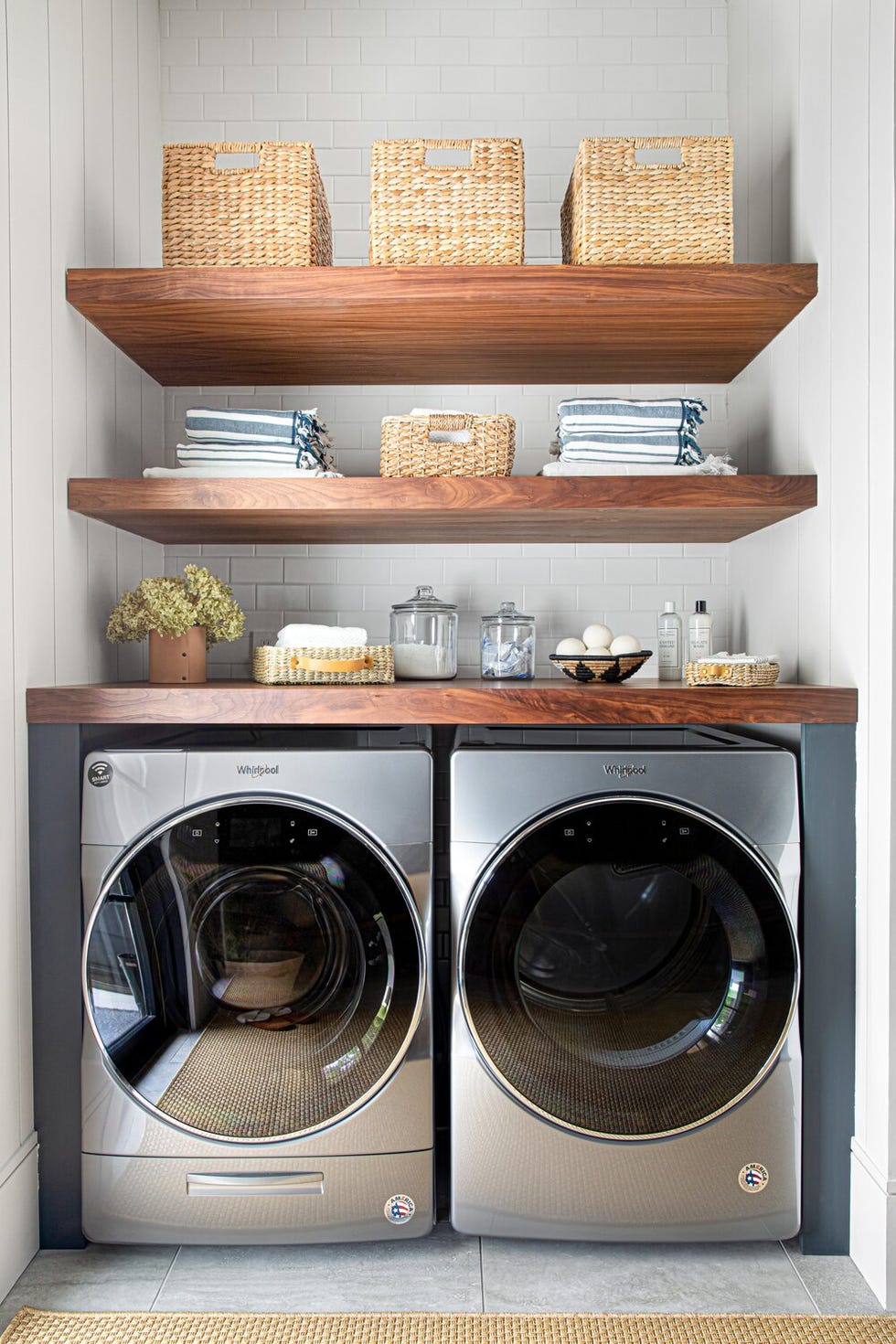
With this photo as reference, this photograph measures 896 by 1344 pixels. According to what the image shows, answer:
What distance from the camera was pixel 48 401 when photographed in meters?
1.66

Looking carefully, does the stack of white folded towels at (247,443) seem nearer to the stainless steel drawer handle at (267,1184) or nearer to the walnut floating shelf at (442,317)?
the walnut floating shelf at (442,317)

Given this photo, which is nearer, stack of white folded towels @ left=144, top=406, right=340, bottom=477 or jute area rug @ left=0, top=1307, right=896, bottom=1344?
jute area rug @ left=0, top=1307, right=896, bottom=1344

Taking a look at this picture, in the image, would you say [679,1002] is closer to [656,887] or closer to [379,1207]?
[656,887]

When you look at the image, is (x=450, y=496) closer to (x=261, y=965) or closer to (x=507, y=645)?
(x=507, y=645)

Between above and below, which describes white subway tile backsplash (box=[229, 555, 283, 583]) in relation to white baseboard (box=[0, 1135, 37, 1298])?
above

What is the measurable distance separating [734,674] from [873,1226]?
95cm

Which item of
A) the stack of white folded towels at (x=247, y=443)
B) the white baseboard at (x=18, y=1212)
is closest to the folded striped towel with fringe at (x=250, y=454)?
the stack of white folded towels at (x=247, y=443)

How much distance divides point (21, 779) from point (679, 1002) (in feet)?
4.00

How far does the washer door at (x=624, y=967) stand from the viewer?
152 centimetres

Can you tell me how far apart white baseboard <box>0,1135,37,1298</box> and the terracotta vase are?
877mm

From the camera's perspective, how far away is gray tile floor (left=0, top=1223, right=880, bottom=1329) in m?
1.45

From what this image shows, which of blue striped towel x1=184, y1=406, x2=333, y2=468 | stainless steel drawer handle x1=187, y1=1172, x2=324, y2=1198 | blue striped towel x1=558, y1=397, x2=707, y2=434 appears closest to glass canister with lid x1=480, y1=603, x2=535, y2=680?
blue striped towel x1=558, y1=397, x2=707, y2=434

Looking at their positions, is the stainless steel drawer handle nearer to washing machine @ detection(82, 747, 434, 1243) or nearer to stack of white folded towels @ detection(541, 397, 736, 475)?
washing machine @ detection(82, 747, 434, 1243)

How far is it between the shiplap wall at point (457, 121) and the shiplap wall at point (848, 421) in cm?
31
